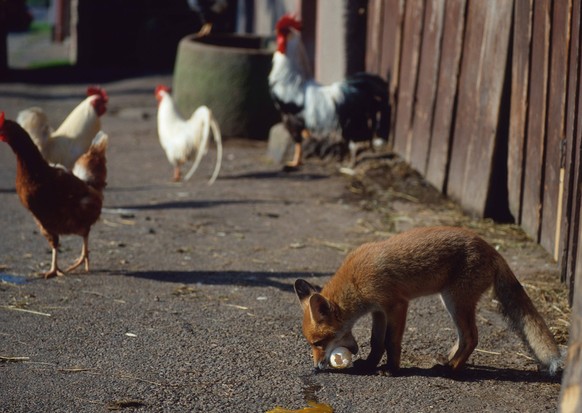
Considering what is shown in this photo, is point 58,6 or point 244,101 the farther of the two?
point 58,6

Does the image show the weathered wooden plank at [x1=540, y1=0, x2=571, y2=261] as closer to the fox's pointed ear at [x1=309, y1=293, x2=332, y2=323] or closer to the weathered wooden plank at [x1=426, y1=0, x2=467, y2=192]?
the weathered wooden plank at [x1=426, y1=0, x2=467, y2=192]

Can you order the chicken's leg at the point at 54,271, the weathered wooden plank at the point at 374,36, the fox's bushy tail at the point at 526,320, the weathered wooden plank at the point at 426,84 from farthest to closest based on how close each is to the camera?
the weathered wooden plank at the point at 374,36
the weathered wooden plank at the point at 426,84
the chicken's leg at the point at 54,271
the fox's bushy tail at the point at 526,320

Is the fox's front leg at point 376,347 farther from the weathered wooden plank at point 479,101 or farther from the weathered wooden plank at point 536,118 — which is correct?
the weathered wooden plank at point 479,101

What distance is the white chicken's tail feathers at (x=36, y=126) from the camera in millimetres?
8406

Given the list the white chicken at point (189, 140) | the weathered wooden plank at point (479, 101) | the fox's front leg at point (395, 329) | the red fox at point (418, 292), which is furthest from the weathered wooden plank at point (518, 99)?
the white chicken at point (189, 140)

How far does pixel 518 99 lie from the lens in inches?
284

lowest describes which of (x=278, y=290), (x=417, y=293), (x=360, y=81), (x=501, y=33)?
(x=278, y=290)

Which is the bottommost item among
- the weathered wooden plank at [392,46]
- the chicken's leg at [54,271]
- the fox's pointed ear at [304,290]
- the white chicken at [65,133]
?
the chicken's leg at [54,271]

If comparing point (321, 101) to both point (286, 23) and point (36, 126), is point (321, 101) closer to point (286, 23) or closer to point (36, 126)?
point (286, 23)

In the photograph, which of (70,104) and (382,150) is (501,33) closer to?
(382,150)

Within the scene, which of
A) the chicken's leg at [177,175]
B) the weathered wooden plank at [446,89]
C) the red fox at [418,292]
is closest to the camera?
the red fox at [418,292]

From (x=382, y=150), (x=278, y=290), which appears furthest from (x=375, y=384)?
(x=382, y=150)

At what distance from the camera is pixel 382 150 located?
10.5m

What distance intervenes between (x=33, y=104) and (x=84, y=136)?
633 cm
